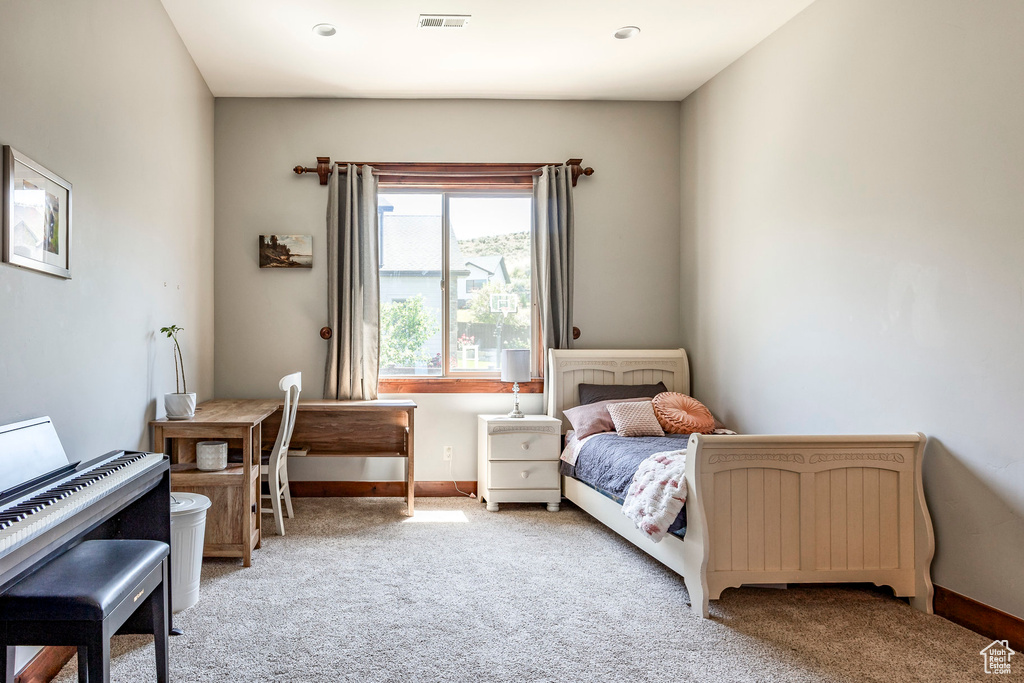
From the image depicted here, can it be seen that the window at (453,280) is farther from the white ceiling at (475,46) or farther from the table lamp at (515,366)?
the white ceiling at (475,46)

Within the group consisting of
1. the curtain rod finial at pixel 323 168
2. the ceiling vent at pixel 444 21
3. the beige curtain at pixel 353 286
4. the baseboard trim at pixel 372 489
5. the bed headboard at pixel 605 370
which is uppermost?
the ceiling vent at pixel 444 21

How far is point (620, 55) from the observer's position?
3.99m

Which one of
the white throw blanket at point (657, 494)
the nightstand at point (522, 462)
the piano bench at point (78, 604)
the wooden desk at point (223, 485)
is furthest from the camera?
the nightstand at point (522, 462)

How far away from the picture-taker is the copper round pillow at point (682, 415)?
3971 mm

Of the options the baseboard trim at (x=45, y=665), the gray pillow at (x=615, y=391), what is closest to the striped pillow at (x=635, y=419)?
the gray pillow at (x=615, y=391)

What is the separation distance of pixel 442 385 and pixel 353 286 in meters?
0.92

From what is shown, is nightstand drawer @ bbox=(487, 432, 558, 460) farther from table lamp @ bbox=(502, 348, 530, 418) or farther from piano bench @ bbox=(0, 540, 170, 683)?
piano bench @ bbox=(0, 540, 170, 683)

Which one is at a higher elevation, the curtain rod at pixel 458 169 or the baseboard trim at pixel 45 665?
the curtain rod at pixel 458 169

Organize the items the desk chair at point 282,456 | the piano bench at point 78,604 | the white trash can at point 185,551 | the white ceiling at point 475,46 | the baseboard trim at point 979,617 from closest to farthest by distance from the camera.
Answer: the piano bench at point 78,604 → the baseboard trim at point 979,617 → the white trash can at point 185,551 → the white ceiling at point 475,46 → the desk chair at point 282,456

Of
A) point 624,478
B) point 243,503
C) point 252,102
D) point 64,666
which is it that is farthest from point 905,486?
point 252,102

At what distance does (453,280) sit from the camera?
15.6 feet

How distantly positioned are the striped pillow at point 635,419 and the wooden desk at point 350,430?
1.29 metres

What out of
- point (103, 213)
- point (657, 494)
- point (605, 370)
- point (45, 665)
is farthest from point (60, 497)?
point (605, 370)

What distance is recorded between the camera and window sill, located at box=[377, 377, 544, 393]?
4.64m
